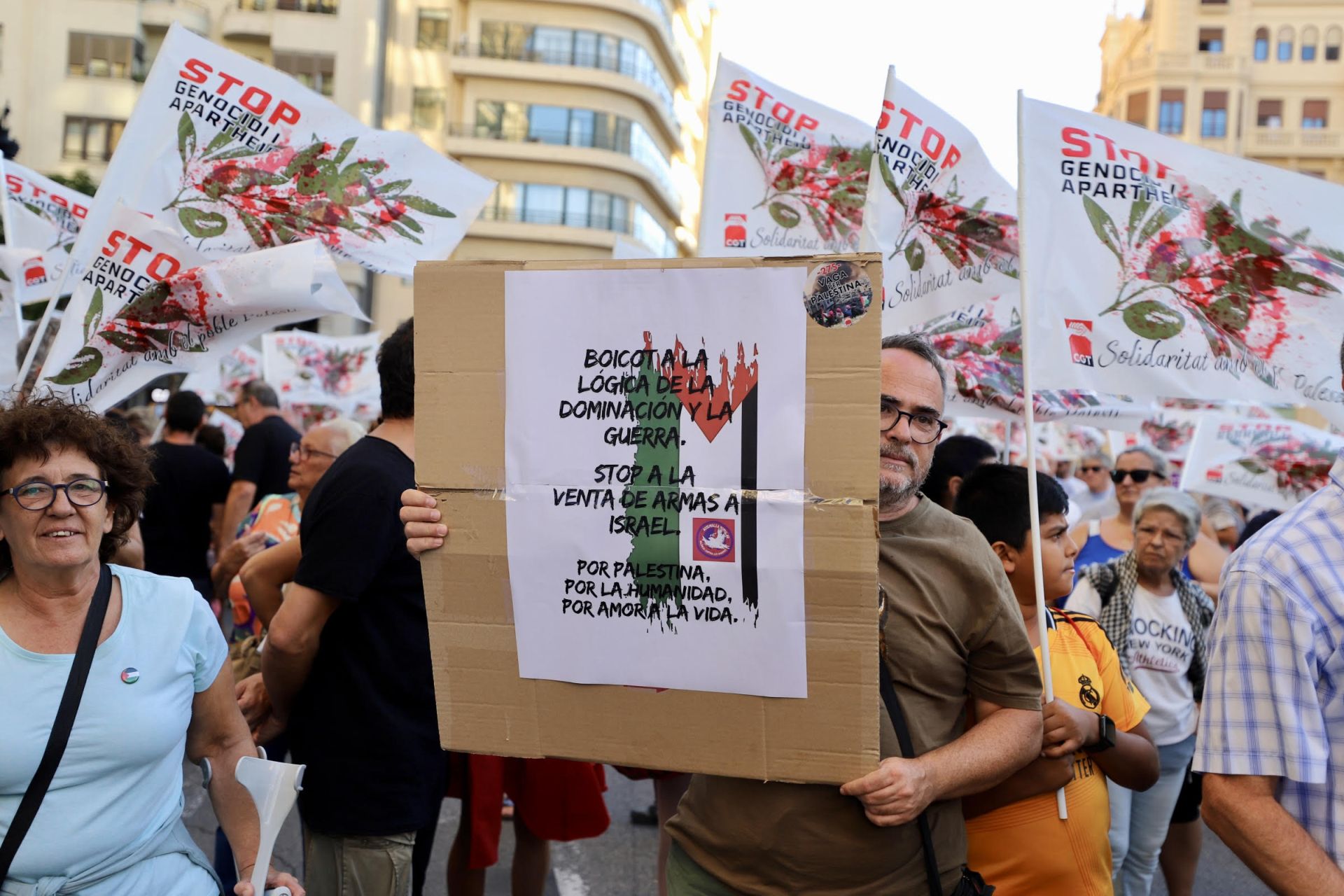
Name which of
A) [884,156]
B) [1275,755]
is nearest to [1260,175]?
[884,156]

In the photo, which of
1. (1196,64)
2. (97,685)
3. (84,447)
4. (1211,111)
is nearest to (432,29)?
(1196,64)

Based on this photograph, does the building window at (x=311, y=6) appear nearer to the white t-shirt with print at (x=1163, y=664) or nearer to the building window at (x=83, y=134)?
the building window at (x=83, y=134)

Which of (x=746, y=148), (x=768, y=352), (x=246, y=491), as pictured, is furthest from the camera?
(x=246, y=491)

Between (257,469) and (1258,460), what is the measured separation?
6.69 metres

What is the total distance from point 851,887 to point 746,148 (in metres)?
4.88

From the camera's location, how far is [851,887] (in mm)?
2529

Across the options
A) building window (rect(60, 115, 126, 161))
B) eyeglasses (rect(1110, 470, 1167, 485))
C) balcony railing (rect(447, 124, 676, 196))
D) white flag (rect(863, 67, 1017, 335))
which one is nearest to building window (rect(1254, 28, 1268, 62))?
balcony railing (rect(447, 124, 676, 196))

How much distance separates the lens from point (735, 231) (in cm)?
683

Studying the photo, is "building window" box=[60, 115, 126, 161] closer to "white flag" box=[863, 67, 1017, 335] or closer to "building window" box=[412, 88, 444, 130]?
"building window" box=[412, 88, 444, 130]

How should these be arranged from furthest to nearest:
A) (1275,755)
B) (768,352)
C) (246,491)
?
(246,491) → (768,352) → (1275,755)

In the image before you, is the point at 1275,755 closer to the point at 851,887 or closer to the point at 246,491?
the point at 851,887

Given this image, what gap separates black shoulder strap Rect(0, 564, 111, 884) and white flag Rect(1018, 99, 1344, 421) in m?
2.59

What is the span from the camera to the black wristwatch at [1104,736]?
2.93m

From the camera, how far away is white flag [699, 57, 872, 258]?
6625 mm
